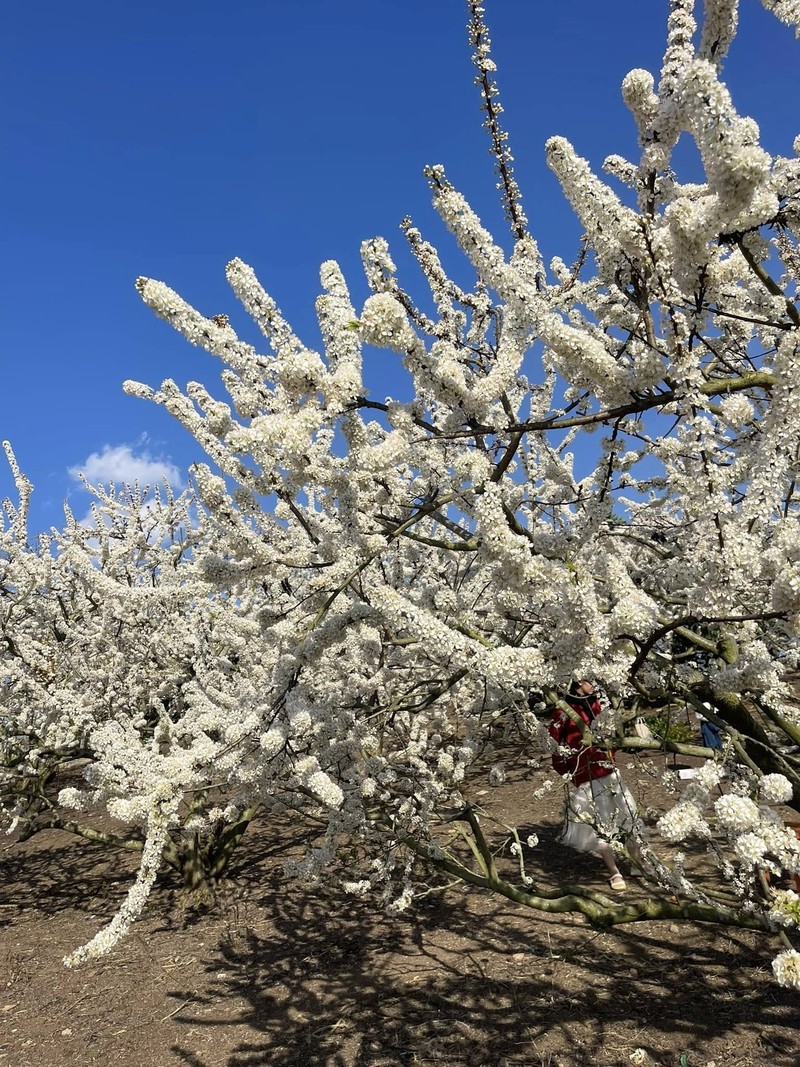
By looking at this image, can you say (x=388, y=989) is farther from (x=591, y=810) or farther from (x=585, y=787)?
(x=585, y=787)

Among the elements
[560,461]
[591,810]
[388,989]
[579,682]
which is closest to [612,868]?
[591,810]

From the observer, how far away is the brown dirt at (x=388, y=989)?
14.5 feet

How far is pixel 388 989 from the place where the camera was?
5477 millimetres

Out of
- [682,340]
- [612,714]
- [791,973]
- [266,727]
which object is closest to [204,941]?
[266,727]

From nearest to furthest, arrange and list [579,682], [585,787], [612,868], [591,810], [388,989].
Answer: [579,682] < [591,810] < [388,989] < [612,868] < [585,787]

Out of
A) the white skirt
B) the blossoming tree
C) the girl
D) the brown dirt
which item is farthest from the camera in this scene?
the girl

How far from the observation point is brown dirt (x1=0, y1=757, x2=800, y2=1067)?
14.5ft

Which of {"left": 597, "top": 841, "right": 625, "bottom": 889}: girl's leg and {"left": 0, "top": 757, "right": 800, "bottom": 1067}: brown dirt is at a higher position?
{"left": 597, "top": 841, "right": 625, "bottom": 889}: girl's leg

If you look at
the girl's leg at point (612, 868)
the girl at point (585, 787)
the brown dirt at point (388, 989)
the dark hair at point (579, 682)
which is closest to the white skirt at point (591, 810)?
the girl at point (585, 787)

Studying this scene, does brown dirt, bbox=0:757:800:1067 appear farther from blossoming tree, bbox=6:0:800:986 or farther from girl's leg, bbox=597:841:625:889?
blossoming tree, bbox=6:0:800:986

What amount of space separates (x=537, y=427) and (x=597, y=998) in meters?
4.35

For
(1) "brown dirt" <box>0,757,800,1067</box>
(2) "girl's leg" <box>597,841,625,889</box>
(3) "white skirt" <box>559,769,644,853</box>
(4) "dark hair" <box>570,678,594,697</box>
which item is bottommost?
(1) "brown dirt" <box>0,757,800,1067</box>

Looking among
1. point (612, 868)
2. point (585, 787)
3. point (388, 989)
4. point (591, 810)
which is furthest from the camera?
point (585, 787)

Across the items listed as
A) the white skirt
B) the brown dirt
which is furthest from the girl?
the brown dirt
